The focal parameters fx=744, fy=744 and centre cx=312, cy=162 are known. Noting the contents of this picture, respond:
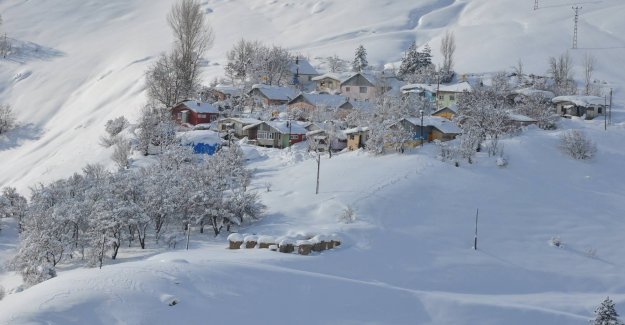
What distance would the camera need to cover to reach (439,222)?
34.9 m

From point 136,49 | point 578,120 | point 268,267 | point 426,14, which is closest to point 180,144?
point 268,267

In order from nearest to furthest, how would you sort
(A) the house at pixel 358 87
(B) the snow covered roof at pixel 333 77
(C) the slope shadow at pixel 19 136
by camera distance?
(C) the slope shadow at pixel 19 136, (A) the house at pixel 358 87, (B) the snow covered roof at pixel 333 77

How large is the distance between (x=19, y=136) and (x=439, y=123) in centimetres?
3997

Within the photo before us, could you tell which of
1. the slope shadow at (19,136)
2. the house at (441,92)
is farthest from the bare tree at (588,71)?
the slope shadow at (19,136)

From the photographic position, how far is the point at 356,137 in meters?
48.1

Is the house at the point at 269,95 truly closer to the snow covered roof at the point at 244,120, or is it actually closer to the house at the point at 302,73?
the snow covered roof at the point at 244,120

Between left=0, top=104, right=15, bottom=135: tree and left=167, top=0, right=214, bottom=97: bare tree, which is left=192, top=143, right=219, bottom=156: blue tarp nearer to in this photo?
left=167, top=0, right=214, bottom=97: bare tree

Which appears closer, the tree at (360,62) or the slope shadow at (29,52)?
the tree at (360,62)

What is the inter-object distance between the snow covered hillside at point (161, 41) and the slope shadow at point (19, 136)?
94mm

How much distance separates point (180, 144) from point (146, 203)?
13.3 metres

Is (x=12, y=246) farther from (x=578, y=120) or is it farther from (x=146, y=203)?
(x=578, y=120)

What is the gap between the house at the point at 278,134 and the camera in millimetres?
50531

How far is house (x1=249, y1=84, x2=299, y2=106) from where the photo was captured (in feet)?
205

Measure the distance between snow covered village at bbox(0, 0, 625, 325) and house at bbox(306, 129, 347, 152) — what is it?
0.20 m
